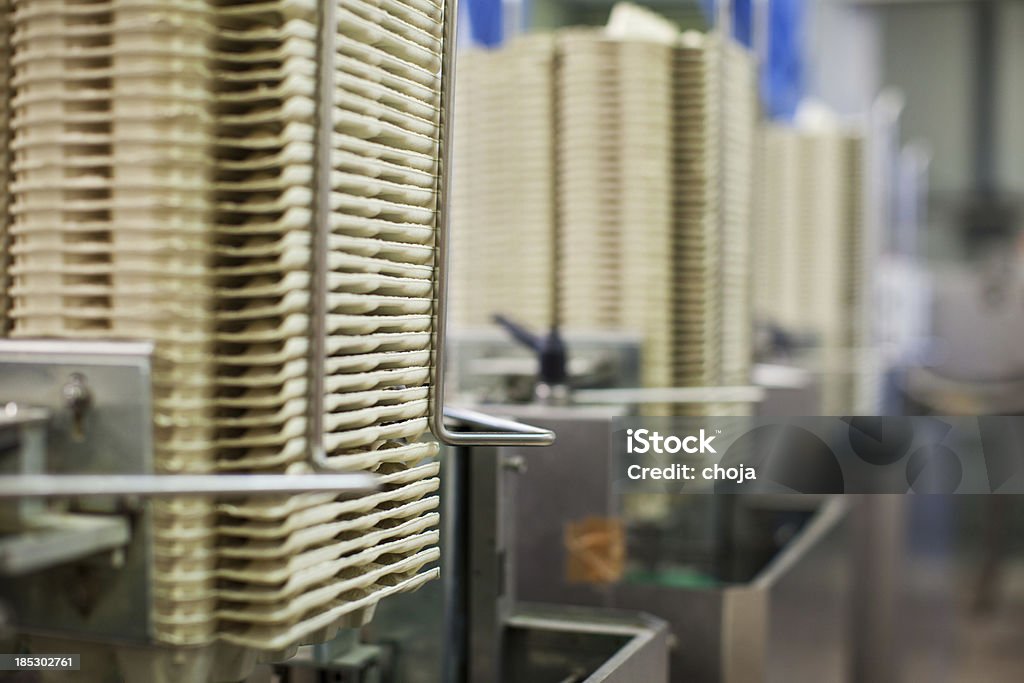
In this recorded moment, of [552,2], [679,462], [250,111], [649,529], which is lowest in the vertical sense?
[649,529]

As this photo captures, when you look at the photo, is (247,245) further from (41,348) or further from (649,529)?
(649,529)

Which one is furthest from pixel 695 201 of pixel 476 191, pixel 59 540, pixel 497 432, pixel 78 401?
pixel 59 540

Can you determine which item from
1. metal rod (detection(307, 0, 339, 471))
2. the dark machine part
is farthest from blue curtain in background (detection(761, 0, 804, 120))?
metal rod (detection(307, 0, 339, 471))

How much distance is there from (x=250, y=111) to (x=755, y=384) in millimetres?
2478

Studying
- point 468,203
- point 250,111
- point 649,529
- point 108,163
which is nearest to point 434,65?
point 250,111

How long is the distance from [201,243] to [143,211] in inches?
2.5

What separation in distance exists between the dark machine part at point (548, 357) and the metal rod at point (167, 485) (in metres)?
1.40

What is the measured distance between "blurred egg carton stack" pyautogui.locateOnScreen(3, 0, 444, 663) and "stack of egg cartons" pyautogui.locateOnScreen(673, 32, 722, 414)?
1.76 meters

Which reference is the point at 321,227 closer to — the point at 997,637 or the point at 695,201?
the point at 695,201

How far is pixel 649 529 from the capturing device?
9.52 ft

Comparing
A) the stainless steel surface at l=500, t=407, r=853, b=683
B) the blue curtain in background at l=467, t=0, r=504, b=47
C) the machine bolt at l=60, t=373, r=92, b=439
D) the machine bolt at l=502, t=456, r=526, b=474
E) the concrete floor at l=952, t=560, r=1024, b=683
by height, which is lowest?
the concrete floor at l=952, t=560, r=1024, b=683

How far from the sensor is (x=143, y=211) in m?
1.24

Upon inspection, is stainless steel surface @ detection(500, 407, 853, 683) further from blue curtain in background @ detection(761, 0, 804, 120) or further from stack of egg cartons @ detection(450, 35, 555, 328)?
blue curtain in background @ detection(761, 0, 804, 120)

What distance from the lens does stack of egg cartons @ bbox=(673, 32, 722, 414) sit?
3.01m
